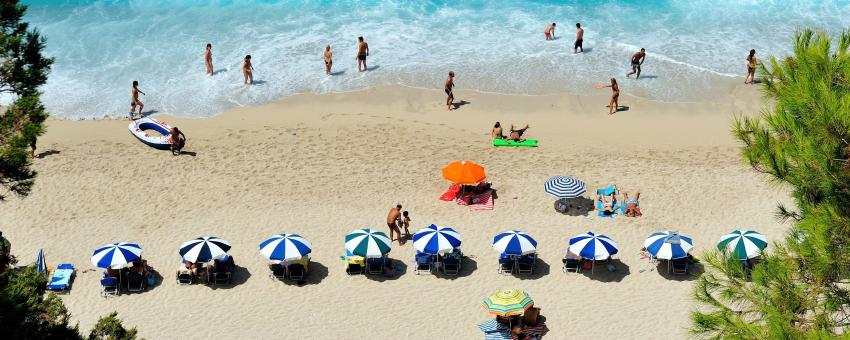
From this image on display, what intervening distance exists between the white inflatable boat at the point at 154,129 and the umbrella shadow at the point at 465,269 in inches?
431

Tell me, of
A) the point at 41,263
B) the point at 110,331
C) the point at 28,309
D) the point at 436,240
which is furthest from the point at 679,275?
the point at 41,263

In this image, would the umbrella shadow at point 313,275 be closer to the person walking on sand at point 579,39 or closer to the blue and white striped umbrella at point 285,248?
the blue and white striped umbrella at point 285,248

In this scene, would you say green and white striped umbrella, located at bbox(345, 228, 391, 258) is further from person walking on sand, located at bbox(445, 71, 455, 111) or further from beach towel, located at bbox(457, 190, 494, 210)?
person walking on sand, located at bbox(445, 71, 455, 111)

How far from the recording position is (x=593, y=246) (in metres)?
24.2

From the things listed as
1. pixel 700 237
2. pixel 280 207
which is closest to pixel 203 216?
pixel 280 207

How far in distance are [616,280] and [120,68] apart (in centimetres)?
2281

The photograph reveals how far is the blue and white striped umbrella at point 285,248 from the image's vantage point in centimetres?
2400

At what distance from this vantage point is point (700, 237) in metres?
26.4

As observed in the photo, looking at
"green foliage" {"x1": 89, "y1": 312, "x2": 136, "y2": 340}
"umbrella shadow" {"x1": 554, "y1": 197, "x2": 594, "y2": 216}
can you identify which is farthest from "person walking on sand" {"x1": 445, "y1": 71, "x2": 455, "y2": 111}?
"green foliage" {"x1": 89, "y1": 312, "x2": 136, "y2": 340}

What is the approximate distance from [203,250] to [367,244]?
12.7 ft

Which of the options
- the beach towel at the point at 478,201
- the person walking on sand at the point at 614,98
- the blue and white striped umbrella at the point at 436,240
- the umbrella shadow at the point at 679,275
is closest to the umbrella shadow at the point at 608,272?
the umbrella shadow at the point at 679,275

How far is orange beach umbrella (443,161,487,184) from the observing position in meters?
27.8

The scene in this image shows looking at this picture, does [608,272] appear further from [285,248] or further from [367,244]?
[285,248]

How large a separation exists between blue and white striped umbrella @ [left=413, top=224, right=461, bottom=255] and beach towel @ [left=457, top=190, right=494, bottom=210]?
2946 millimetres
